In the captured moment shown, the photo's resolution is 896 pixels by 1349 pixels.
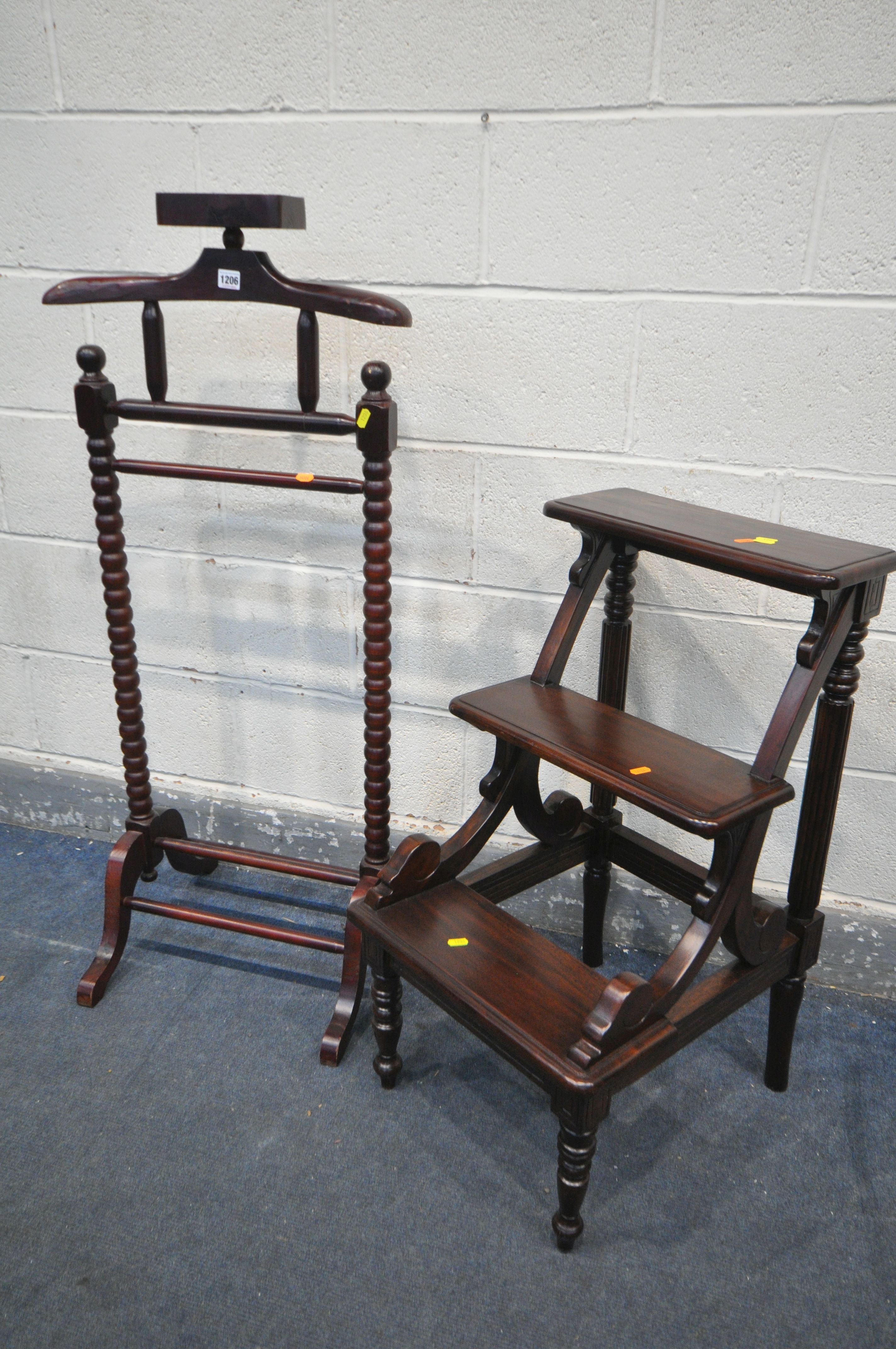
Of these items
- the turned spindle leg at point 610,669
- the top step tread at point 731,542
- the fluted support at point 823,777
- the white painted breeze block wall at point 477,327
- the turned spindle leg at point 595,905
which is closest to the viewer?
the top step tread at point 731,542

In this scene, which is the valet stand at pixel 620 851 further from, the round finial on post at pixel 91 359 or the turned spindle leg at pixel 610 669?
the round finial on post at pixel 91 359

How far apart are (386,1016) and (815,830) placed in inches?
27.9

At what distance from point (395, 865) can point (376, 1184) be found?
45 cm

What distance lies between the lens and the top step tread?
1193 millimetres

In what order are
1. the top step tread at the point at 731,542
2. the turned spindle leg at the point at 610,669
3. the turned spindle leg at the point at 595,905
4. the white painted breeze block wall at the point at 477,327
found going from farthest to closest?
the turned spindle leg at the point at 595,905
the turned spindle leg at the point at 610,669
the white painted breeze block wall at the point at 477,327
the top step tread at the point at 731,542

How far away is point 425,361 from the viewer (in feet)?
5.65

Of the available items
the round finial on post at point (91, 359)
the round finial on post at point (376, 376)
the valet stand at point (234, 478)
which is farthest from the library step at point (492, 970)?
the round finial on post at point (91, 359)

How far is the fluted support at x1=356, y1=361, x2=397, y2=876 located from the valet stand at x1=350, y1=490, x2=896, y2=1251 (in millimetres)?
174

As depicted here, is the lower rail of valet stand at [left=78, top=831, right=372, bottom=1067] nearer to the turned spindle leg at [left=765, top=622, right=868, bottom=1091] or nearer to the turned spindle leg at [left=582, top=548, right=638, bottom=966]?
the turned spindle leg at [left=582, top=548, right=638, bottom=966]

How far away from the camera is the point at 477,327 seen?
5.49 ft

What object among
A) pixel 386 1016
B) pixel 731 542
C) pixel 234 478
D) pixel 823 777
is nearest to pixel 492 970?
pixel 386 1016

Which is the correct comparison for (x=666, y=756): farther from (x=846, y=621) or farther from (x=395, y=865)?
(x=395, y=865)

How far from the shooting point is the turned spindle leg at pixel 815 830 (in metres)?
1.36

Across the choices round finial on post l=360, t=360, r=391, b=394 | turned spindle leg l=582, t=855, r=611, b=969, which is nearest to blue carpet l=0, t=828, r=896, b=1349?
turned spindle leg l=582, t=855, r=611, b=969
